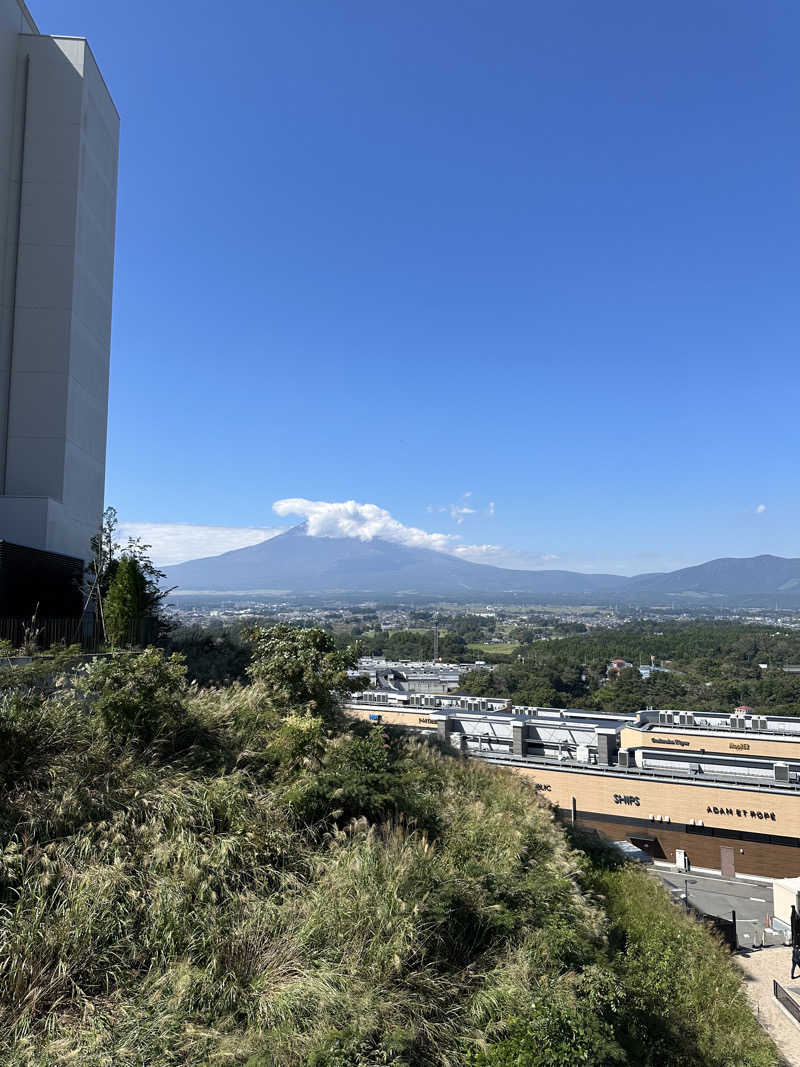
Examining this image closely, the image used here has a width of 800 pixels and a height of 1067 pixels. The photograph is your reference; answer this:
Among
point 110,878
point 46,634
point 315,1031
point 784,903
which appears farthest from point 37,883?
point 784,903

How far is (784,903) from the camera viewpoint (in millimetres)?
13258

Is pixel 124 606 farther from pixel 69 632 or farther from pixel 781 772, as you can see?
pixel 781 772

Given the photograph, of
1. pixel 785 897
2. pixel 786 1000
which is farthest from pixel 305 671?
pixel 785 897

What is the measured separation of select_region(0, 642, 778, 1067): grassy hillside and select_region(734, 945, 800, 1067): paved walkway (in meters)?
1.22

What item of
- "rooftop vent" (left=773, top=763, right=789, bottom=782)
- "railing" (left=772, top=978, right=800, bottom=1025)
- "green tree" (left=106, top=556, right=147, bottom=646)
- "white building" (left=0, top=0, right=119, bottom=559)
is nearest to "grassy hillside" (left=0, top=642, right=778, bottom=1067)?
"railing" (left=772, top=978, right=800, bottom=1025)

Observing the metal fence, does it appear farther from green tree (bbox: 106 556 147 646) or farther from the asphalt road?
the asphalt road

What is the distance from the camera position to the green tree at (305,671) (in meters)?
9.08

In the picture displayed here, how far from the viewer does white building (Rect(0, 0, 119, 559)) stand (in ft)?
46.3

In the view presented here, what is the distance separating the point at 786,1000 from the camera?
31.8 ft

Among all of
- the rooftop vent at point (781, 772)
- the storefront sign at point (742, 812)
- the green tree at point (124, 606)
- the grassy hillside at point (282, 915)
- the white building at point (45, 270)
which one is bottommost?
the storefront sign at point (742, 812)

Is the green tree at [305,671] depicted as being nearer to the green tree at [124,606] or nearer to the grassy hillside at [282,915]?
the grassy hillside at [282,915]

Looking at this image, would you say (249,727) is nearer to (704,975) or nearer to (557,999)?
(557,999)

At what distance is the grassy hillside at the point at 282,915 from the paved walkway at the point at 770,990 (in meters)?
1.22

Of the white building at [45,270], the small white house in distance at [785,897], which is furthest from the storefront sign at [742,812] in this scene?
the white building at [45,270]
